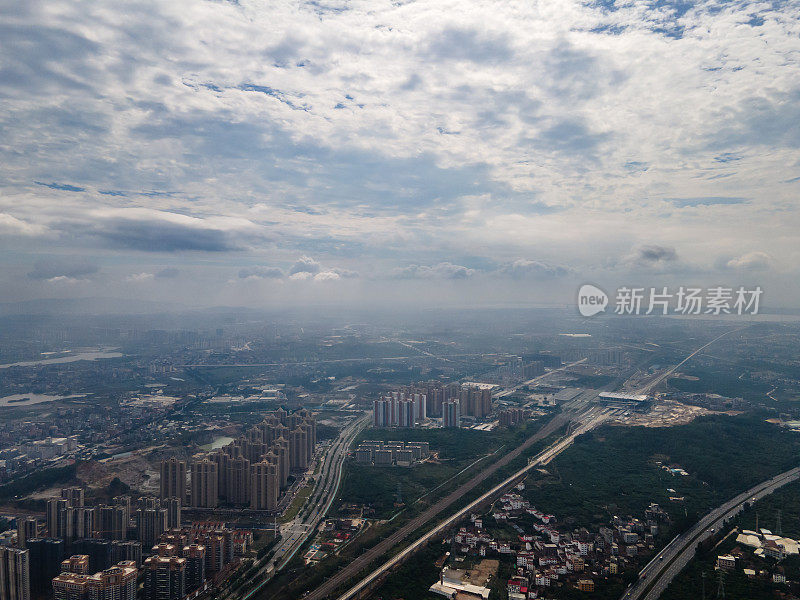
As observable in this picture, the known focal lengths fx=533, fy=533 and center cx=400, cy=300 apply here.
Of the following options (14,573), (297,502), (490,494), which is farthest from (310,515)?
(14,573)

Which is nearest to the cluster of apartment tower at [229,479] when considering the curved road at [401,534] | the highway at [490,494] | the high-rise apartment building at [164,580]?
the curved road at [401,534]

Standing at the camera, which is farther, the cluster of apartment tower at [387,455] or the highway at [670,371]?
the highway at [670,371]

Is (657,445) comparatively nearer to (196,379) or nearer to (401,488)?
(401,488)

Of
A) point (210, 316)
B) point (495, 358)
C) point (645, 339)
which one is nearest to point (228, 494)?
point (495, 358)

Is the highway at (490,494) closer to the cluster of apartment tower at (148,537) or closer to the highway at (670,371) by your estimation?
the cluster of apartment tower at (148,537)

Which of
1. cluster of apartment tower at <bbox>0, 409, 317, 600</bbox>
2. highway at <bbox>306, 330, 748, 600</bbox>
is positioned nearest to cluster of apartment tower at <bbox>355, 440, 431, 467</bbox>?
cluster of apartment tower at <bbox>0, 409, 317, 600</bbox>
